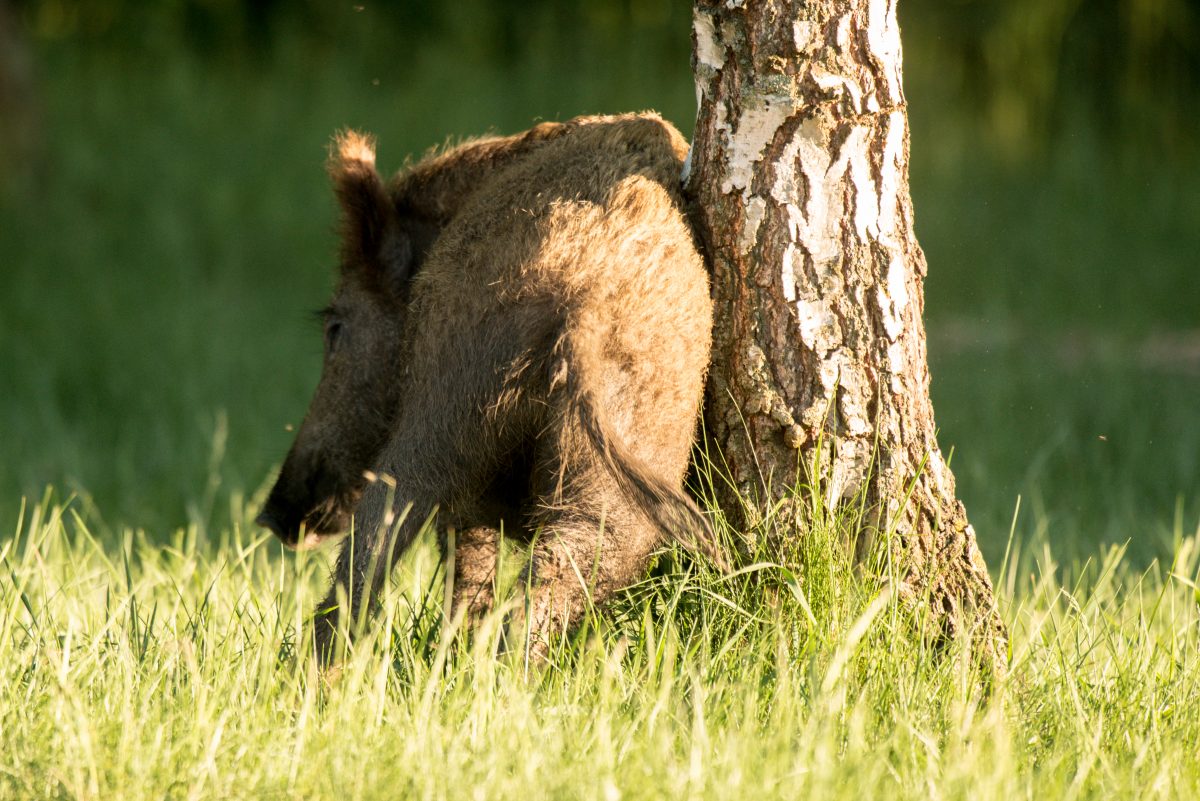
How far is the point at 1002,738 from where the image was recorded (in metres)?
2.24

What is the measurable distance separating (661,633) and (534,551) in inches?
13.1

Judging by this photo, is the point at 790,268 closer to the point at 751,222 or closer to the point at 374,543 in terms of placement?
the point at 751,222

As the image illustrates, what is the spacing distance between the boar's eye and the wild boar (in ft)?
1.43

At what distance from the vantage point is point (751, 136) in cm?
298

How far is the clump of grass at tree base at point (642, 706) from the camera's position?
224 centimetres

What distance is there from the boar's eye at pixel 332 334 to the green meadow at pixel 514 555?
567 millimetres

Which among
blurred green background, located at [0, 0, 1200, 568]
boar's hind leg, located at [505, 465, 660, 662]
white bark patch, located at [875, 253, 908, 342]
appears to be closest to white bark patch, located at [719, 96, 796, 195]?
white bark patch, located at [875, 253, 908, 342]

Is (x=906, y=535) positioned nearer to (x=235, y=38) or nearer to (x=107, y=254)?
(x=107, y=254)

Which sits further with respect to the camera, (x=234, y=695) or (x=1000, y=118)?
(x=1000, y=118)

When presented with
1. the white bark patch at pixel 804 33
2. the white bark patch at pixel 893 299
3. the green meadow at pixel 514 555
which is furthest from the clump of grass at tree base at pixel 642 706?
the white bark patch at pixel 804 33

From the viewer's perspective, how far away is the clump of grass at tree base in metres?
2.24

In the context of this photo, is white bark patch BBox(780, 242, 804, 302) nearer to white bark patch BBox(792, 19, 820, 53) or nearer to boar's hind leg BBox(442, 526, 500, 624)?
white bark patch BBox(792, 19, 820, 53)

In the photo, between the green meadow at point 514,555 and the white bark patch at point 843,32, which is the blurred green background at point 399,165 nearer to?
the green meadow at point 514,555

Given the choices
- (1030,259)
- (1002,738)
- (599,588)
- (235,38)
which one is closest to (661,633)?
(599,588)
